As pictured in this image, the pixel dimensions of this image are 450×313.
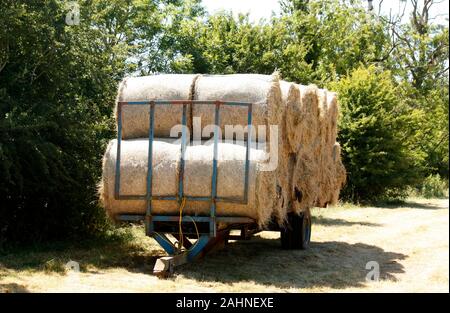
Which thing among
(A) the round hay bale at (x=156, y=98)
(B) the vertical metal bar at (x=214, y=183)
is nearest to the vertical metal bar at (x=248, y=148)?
(B) the vertical metal bar at (x=214, y=183)

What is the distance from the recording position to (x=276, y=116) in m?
9.59

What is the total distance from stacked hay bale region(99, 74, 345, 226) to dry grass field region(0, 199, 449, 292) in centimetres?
92

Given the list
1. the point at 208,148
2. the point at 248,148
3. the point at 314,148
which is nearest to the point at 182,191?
the point at 208,148

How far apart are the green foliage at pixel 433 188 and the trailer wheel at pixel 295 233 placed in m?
19.3

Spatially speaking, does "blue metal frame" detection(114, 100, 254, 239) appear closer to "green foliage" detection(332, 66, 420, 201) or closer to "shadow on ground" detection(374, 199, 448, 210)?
"green foliage" detection(332, 66, 420, 201)

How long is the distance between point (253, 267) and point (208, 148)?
2283mm

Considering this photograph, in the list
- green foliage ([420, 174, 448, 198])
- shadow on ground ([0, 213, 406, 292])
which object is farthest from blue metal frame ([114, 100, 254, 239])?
green foliage ([420, 174, 448, 198])

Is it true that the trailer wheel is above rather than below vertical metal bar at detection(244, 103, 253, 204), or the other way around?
below

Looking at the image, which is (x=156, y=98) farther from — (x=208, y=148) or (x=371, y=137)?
(x=371, y=137)

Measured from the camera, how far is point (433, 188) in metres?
31.9

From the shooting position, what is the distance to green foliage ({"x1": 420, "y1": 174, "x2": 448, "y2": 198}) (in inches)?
1217

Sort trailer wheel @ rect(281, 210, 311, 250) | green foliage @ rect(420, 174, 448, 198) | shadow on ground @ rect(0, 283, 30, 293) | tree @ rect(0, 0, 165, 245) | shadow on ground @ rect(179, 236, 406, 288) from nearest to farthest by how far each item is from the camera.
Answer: shadow on ground @ rect(0, 283, 30, 293)
shadow on ground @ rect(179, 236, 406, 288)
tree @ rect(0, 0, 165, 245)
trailer wheel @ rect(281, 210, 311, 250)
green foliage @ rect(420, 174, 448, 198)
